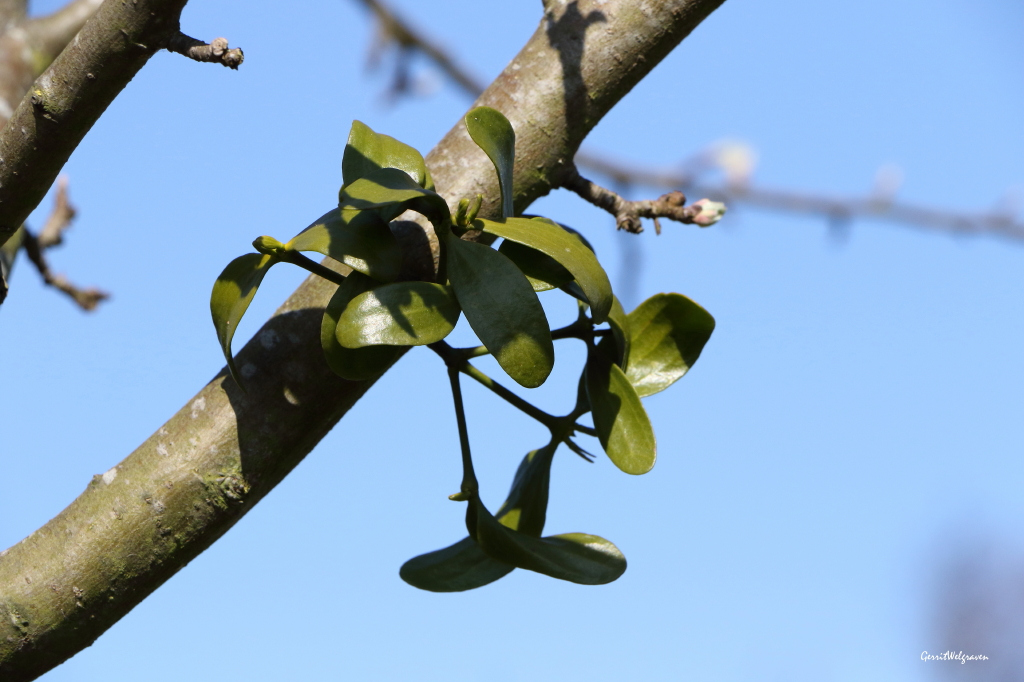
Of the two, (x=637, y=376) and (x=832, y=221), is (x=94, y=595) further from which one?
(x=832, y=221)

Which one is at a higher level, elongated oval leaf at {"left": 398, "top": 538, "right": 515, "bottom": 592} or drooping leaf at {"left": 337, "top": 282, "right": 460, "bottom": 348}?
drooping leaf at {"left": 337, "top": 282, "right": 460, "bottom": 348}

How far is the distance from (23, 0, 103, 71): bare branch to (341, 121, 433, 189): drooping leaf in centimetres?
76

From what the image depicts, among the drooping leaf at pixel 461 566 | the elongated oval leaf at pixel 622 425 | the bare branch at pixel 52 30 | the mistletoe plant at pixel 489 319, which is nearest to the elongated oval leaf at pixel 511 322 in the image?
the mistletoe plant at pixel 489 319

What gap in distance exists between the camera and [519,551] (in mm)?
603

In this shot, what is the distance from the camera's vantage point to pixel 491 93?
723 millimetres

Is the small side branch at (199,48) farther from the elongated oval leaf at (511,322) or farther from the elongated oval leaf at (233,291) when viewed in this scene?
the elongated oval leaf at (511,322)

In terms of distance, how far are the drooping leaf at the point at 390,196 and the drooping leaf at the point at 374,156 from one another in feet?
0.10

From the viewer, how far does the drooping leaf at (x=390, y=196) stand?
0.48 meters

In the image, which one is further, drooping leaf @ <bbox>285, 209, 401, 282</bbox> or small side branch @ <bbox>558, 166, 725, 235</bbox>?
small side branch @ <bbox>558, 166, 725, 235</bbox>

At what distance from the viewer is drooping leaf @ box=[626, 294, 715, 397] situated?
0.63 metres

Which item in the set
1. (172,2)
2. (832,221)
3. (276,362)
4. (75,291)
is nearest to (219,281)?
(276,362)

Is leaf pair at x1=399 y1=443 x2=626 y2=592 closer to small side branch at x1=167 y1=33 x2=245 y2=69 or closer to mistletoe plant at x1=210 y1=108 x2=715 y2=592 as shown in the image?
mistletoe plant at x1=210 y1=108 x2=715 y2=592

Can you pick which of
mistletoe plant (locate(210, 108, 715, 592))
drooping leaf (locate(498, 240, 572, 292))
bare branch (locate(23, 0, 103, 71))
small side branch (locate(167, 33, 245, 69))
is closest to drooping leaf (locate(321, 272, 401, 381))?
mistletoe plant (locate(210, 108, 715, 592))

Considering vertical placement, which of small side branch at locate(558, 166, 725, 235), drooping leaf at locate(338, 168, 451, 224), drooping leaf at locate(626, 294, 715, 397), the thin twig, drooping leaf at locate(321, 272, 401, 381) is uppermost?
the thin twig
